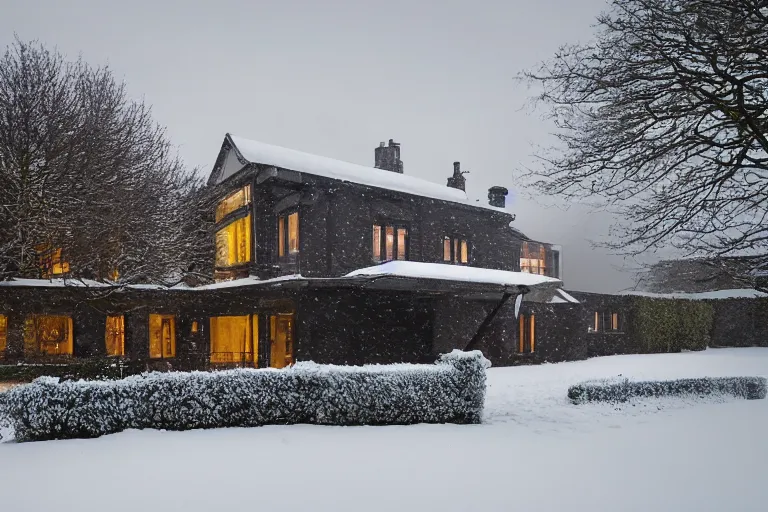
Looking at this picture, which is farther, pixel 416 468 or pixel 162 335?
pixel 162 335

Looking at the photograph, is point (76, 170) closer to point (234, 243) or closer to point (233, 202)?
point (233, 202)

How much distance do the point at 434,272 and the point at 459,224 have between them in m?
8.32

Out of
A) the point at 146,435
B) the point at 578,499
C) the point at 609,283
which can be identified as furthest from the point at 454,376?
the point at 609,283

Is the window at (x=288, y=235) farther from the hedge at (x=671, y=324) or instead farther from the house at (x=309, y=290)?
the hedge at (x=671, y=324)

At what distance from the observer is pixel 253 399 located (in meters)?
9.98

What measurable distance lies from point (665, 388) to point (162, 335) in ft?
70.2

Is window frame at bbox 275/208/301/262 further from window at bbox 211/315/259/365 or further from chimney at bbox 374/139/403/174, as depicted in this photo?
chimney at bbox 374/139/403/174

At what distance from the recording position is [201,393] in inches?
385

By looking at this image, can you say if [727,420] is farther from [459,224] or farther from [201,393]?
[459,224]

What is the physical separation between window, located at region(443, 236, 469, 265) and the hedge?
11117mm

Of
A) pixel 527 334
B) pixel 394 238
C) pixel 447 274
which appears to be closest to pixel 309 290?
pixel 447 274

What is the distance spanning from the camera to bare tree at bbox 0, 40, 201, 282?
17000 mm

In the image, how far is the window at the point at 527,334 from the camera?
24312 millimetres

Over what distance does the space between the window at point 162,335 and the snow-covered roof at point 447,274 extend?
12.9 metres
